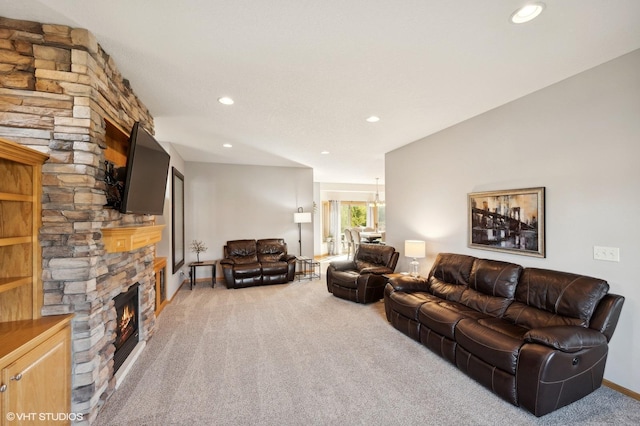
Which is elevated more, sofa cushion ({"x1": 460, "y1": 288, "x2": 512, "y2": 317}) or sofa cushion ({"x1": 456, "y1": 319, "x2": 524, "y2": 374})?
sofa cushion ({"x1": 460, "y1": 288, "x2": 512, "y2": 317})

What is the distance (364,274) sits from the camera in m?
4.66

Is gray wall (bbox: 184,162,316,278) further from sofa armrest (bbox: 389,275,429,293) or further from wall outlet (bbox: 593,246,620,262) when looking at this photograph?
wall outlet (bbox: 593,246,620,262)

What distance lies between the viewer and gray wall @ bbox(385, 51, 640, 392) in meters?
2.28

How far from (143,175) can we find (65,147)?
1.97 feet

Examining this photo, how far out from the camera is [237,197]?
683cm

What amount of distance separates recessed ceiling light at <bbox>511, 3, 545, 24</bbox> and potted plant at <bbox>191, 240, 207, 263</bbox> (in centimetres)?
647

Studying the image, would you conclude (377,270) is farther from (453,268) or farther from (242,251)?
(242,251)

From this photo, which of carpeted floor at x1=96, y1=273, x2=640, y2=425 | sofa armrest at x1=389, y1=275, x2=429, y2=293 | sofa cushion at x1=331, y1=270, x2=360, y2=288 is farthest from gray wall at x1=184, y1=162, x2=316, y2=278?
sofa armrest at x1=389, y1=275, x2=429, y2=293

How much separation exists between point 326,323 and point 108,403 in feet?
8.04

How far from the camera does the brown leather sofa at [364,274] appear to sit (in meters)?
4.61

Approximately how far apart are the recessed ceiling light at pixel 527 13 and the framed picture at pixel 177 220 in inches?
206

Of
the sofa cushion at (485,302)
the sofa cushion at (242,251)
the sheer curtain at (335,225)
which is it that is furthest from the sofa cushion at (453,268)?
the sheer curtain at (335,225)

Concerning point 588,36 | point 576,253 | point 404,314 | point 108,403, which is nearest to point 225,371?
point 108,403

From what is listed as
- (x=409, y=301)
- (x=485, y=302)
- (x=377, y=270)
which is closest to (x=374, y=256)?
(x=377, y=270)
